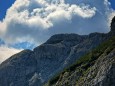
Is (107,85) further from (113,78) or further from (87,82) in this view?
(87,82)

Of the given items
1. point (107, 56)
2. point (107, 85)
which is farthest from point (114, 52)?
point (107, 85)

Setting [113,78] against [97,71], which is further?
[97,71]

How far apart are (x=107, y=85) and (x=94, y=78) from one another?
1276cm

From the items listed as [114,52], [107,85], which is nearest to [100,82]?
[107,85]

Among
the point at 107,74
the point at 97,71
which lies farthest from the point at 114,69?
the point at 97,71

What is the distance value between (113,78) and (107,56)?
1695 centimetres

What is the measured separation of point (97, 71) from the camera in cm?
19838

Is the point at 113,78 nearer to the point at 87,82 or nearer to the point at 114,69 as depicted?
the point at 114,69

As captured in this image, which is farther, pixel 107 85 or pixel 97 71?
pixel 97 71

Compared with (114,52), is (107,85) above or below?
below

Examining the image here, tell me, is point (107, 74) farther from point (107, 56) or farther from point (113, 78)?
point (107, 56)

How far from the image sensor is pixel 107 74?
184875mm

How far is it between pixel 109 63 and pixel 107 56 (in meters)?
10.3

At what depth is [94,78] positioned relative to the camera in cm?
19512
